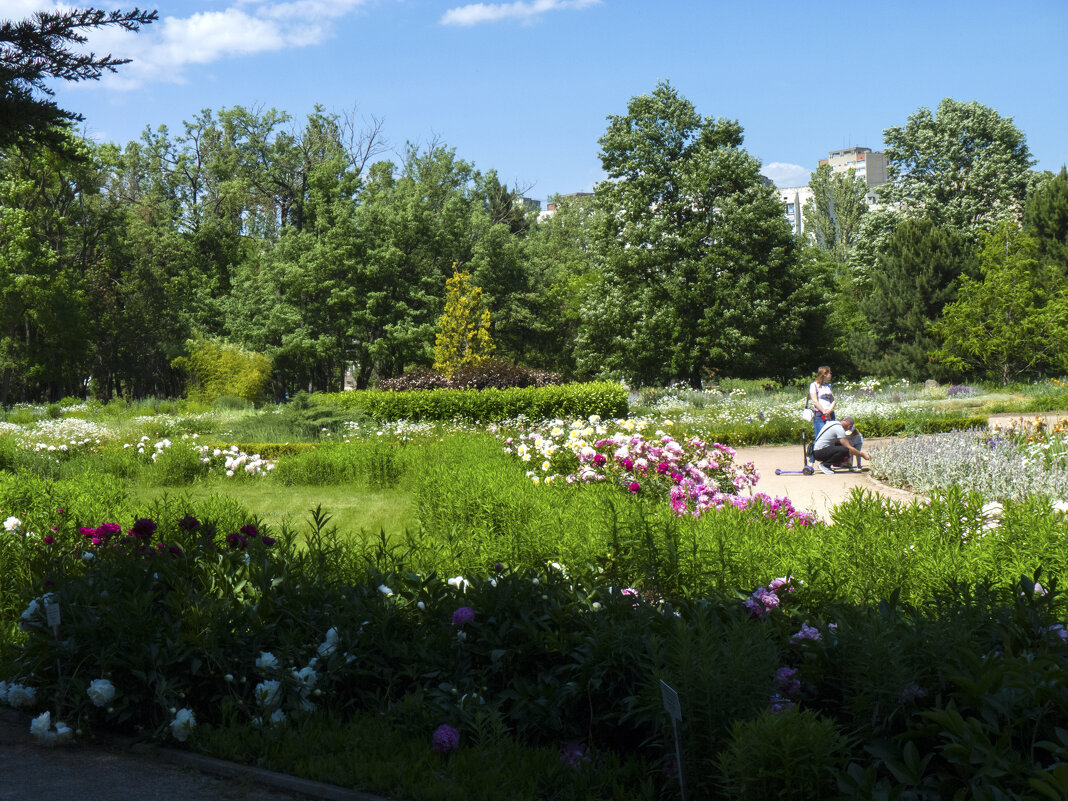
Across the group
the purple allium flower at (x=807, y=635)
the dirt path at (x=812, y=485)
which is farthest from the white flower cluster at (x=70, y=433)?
the purple allium flower at (x=807, y=635)

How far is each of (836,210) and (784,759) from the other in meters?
55.2

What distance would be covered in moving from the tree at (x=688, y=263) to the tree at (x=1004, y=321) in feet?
12.9

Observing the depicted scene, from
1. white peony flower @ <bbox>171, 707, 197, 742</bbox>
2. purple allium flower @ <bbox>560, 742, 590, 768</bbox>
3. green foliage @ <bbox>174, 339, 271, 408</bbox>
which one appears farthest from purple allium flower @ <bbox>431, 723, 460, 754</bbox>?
green foliage @ <bbox>174, 339, 271, 408</bbox>

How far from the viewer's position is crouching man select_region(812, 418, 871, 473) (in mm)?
11242

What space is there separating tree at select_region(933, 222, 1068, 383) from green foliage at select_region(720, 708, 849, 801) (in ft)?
79.7

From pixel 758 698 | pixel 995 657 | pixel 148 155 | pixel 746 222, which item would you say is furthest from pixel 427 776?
pixel 148 155

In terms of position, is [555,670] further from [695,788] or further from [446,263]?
[446,263]

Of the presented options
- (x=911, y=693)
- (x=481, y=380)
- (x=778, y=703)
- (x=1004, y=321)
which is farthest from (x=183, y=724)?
Answer: (x=1004, y=321)

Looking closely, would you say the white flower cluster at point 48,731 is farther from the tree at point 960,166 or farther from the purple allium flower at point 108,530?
the tree at point 960,166

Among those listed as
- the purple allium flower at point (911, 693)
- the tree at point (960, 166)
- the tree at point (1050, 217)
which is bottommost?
the purple allium flower at point (911, 693)

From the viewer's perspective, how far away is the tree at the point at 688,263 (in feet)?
82.2

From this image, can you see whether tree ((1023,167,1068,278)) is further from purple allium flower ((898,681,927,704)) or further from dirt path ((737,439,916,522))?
purple allium flower ((898,681,927,704))

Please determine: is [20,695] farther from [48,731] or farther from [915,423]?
[915,423]

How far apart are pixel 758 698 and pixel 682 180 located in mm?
24297
